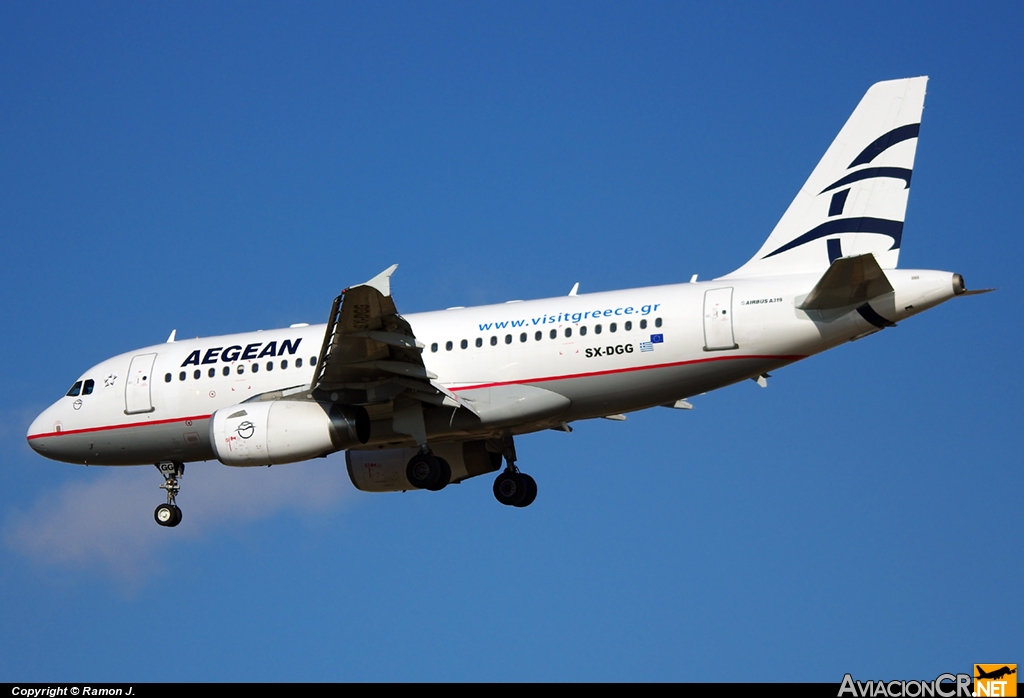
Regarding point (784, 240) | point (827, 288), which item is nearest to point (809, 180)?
point (784, 240)

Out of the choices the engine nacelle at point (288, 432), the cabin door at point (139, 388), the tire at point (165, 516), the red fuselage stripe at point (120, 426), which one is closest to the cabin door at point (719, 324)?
the engine nacelle at point (288, 432)

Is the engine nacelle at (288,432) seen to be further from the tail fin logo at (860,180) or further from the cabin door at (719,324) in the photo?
the tail fin logo at (860,180)

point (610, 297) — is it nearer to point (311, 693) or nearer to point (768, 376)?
point (768, 376)

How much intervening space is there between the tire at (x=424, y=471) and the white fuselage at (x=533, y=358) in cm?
63

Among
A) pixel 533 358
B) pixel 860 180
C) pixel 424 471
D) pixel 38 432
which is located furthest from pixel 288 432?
pixel 860 180

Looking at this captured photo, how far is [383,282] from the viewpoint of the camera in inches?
1061

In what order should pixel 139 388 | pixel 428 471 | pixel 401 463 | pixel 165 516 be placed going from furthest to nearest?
pixel 401 463 < pixel 165 516 < pixel 139 388 < pixel 428 471

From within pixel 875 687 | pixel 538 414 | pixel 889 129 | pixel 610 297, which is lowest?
pixel 875 687

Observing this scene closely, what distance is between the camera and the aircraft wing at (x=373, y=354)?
2739 centimetres

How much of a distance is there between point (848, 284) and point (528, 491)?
9515mm

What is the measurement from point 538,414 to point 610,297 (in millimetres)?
2777

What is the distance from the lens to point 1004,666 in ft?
74.1

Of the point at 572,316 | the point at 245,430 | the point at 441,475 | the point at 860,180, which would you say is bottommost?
the point at 441,475

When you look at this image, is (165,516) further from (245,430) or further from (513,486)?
(513,486)
